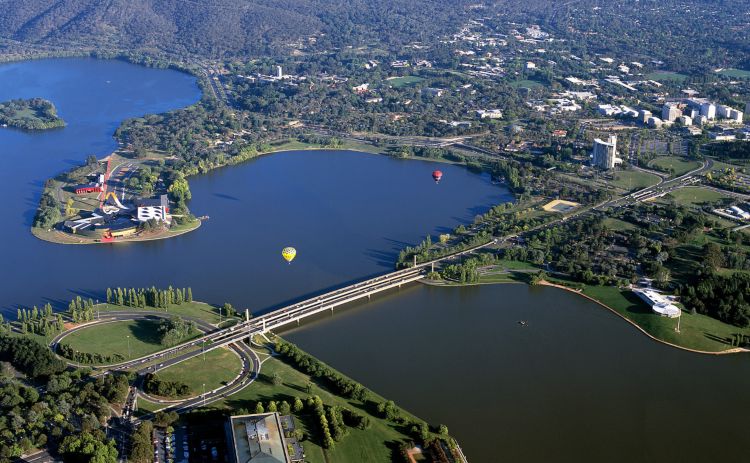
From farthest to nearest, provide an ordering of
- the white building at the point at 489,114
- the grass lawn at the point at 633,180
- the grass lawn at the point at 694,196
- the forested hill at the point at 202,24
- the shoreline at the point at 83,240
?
the forested hill at the point at 202,24 < the white building at the point at 489,114 < the grass lawn at the point at 633,180 < the grass lawn at the point at 694,196 < the shoreline at the point at 83,240

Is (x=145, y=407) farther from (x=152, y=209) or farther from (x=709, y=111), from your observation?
(x=709, y=111)

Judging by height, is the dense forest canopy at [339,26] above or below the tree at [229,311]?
above

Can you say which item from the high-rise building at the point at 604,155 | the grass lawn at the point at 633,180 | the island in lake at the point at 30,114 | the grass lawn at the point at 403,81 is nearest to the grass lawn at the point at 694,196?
the grass lawn at the point at 633,180

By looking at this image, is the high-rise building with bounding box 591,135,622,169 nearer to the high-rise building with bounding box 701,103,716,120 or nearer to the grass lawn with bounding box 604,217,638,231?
the grass lawn with bounding box 604,217,638,231

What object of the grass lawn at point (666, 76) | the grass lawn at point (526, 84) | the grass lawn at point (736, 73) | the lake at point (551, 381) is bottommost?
the lake at point (551, 381)

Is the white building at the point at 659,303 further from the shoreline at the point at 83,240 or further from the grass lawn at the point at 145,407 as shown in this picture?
the shoreline at the point at 83,240

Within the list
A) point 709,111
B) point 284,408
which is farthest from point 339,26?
point 284,408

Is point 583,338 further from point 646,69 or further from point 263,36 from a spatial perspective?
point 263,36
